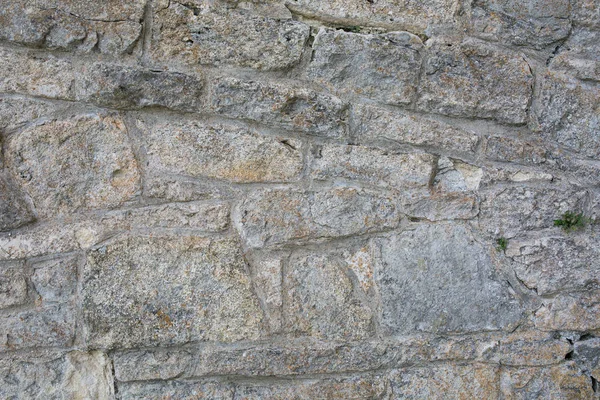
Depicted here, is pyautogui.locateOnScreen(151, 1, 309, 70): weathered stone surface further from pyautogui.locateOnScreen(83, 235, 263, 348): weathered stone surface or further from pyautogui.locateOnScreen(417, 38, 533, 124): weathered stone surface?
pyautogui.locateOnScreen(83, 235, 263, 348): weathered stone surface

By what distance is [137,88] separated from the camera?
1959 mm

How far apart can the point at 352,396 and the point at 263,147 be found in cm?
100

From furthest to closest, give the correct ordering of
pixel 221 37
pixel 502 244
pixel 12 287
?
pixel 502 244 < pixel 221 37 < pixel 12 287

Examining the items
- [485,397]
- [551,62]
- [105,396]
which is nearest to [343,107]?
[551,62]

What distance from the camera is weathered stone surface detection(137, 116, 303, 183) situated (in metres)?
2.00

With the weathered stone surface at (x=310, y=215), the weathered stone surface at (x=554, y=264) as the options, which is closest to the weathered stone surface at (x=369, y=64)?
the weathered stone surface at (x=310, y=215)

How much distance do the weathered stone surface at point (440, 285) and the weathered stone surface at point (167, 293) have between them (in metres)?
0.53

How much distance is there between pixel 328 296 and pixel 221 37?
105cm

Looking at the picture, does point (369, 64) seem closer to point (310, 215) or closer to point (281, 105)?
point (281, 105)

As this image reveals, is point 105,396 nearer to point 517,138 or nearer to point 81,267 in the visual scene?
point 81,267

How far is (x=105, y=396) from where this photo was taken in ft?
6.40

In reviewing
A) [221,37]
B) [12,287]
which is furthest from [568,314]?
[12,287]

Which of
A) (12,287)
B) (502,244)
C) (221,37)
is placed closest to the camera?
(12,287)

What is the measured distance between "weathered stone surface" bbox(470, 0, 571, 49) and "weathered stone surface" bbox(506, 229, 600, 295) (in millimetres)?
805
